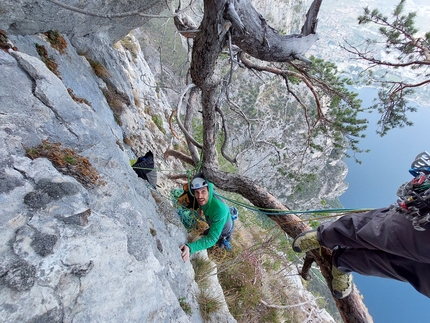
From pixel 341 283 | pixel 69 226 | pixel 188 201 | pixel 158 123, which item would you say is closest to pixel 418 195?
pixel 341 283

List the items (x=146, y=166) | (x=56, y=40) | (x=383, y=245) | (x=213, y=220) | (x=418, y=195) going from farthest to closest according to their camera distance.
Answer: (x=146, y=166) < (x=56, y=40) < (x=213, y=220) < (x=383, y=245) < (x=418, y=195)

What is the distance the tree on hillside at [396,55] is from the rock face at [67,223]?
15.4ft

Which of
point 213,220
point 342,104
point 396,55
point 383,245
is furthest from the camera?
point 342,104

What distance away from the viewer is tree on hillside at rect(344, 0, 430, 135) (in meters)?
4.56

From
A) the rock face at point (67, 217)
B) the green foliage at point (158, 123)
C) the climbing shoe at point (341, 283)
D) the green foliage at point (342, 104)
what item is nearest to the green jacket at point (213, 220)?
the rock face at point (67, 217)

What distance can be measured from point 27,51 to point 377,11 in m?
5.81

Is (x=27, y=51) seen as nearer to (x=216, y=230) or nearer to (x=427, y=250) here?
(x=216, y=230)

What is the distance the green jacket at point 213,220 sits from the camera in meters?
3.38

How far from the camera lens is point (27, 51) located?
3.05m

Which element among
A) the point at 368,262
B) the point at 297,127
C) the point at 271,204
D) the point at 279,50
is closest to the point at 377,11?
the point at 279,50

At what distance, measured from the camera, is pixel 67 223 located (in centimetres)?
172

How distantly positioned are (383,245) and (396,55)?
459cm

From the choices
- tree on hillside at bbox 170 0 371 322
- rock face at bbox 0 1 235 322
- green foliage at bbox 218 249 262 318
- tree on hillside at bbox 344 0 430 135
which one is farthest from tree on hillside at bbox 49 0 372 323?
green foliage at bbox 218 249 262 318

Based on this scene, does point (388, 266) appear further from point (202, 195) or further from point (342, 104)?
point (342, 104)
